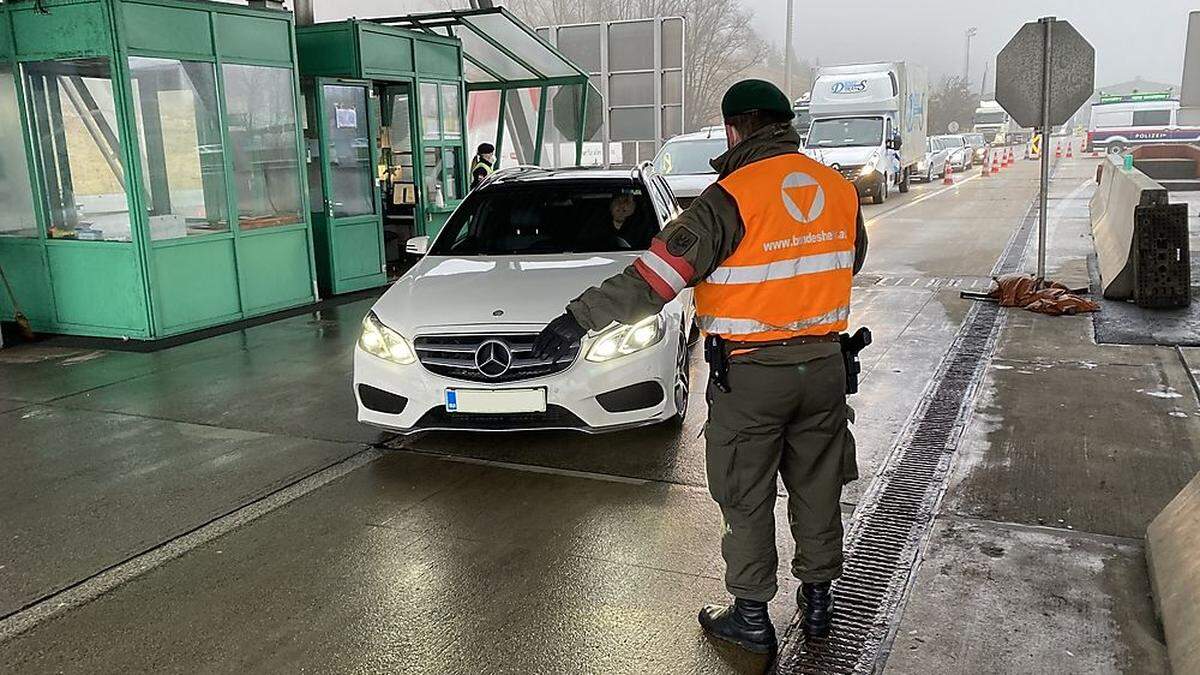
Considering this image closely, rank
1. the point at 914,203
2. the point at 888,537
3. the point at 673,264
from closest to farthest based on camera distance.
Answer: the point at 673,264, the point at 888,537, the point at 914,203

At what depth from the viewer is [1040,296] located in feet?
30.2

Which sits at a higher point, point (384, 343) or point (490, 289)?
point (490, 289)

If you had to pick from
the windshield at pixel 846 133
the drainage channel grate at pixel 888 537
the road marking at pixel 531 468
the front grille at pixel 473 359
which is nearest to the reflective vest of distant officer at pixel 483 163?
the drainage channel grate at pixel 888 537

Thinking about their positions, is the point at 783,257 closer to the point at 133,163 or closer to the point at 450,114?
the point at 133,163

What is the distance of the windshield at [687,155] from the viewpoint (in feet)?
57.4

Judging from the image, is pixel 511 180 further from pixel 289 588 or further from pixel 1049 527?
pixel 1049 527

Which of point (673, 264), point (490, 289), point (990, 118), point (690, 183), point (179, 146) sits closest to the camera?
point (673, 264)

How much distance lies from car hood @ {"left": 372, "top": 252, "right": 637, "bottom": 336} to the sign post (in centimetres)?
567

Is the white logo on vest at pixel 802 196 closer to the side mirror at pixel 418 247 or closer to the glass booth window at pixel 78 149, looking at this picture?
the side mirror at pixel 418 247

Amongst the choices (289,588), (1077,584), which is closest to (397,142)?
(289,588)

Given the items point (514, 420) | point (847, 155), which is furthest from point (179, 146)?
point (847, 155)

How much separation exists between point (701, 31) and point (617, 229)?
41638mm

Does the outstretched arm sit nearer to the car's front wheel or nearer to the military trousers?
the military trousers

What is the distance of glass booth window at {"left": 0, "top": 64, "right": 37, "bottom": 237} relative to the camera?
873 centimetres
